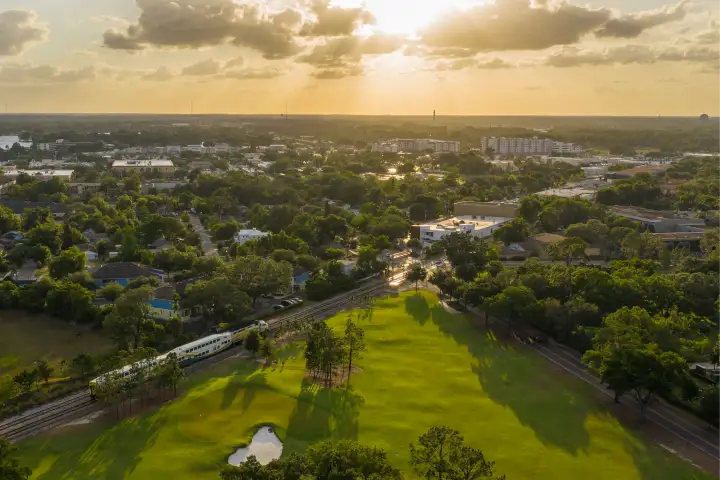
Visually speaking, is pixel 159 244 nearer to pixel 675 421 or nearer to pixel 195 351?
pixel 195 351

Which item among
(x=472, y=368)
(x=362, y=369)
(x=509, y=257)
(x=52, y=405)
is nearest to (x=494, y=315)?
(x=472, y=368)

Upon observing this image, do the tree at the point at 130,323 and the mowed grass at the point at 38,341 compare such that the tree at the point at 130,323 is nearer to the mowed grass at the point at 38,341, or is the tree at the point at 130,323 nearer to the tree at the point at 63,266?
the mowed grass at the point at 38,341

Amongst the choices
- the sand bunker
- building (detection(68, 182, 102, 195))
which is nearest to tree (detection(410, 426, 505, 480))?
the sand bunker

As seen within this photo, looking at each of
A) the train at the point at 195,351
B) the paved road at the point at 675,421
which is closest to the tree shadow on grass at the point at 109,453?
the train at the point at 195,351

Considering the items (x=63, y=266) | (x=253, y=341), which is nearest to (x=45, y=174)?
→ (x=63, y=266)

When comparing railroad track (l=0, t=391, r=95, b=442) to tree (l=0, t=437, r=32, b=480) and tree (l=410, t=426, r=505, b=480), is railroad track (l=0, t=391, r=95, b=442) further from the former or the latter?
tree (l=410, t=426, r=505, b=480)

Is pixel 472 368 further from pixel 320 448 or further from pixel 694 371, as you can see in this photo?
pixel 320 448
